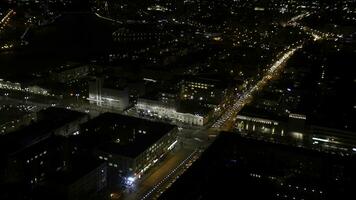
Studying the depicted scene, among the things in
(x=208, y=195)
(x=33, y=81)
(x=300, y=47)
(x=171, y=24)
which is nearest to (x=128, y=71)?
(x=33, y=81)

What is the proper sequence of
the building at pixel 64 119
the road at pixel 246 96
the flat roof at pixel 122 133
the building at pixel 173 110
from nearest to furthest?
the flat roof at pixel 122 133 → the building at pixel 64 119 → the building at pixel 173 110 → the road at pixel 246 96

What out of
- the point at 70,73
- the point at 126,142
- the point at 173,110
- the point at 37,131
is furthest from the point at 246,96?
the point at 37,131

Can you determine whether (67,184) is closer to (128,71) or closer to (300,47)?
(128,71)

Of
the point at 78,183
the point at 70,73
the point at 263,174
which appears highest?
the point at 70,73

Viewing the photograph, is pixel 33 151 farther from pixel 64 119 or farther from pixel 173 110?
pixel 173 110

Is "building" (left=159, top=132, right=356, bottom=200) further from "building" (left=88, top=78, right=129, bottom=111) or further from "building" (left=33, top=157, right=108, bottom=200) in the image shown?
"building" (left=88, top=78, right=129, bottom=111)

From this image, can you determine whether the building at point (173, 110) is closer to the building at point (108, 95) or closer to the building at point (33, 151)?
the building at point (108, 95)

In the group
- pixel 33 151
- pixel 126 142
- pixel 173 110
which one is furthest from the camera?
pixel 173 110

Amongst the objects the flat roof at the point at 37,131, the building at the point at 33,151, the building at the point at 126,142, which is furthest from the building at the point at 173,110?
the building at the point at 33,151
